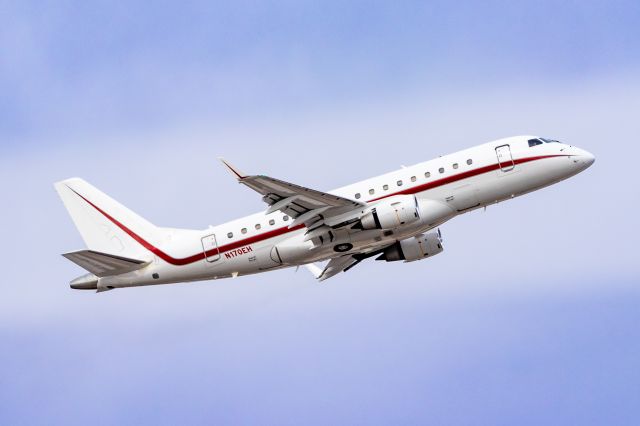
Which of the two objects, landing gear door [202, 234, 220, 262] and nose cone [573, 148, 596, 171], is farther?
landing gear door [202, 234, 220, 262]

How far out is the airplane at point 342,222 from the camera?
5891 centimetres

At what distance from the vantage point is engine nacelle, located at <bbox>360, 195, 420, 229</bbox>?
58.1m

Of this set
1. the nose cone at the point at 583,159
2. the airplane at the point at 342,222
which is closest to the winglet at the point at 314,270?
the airplane at the point at 342,222

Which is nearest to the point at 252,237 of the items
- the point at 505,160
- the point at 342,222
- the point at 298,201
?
the point at 298,201

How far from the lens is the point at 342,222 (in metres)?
59.5

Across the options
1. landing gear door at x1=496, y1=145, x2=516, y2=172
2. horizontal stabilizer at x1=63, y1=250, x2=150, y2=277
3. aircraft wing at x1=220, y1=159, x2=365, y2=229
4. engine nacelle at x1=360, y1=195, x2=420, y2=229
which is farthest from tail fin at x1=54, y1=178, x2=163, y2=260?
landing gear door at x1=496, y1=145, x2=516, y2=172

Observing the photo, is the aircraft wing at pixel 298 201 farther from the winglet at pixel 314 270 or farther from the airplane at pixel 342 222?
the winglet at pixel 314 270

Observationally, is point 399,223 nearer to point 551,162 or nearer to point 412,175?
point 412,175

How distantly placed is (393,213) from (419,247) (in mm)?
7684

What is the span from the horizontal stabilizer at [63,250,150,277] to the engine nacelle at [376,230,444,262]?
15094mm

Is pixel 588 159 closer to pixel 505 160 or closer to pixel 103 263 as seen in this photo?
pixel 505 160

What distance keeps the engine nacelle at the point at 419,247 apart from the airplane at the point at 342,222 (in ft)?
0.20

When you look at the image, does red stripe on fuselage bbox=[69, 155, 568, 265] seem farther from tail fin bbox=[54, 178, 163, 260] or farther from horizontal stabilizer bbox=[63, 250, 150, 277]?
horizontal stabilizer bbox=[63, 250, 150, 277]

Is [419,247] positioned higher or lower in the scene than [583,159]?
lower
